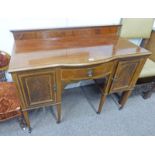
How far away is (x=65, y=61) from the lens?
955 millimetres

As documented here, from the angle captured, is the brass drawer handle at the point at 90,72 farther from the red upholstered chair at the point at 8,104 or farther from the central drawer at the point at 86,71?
the red upholstered chair at the point at 8,104

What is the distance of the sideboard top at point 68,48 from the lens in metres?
0.93

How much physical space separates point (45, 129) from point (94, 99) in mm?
669

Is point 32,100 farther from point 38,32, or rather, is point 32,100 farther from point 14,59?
point 38,32

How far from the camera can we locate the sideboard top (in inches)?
36.8

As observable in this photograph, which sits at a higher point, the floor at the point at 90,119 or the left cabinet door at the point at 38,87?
the left cabinet door at the point at 38,87

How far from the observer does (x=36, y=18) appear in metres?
1.20

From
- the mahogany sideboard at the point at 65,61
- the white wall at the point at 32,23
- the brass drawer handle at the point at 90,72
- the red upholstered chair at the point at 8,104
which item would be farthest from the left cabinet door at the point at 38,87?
the white wall at the point at 32,23

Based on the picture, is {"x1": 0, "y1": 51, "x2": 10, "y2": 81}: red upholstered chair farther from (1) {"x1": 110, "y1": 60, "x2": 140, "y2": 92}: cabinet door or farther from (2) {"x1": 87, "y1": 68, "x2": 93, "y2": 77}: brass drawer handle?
(1) {"x1": 110, "y1": 60, "x2": 140, "y2": 92}: cabinet door

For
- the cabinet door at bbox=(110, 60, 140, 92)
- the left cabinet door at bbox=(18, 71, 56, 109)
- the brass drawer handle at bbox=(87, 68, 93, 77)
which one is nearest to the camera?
the left cabinet door at bbox=(18, 71, 56, 109)

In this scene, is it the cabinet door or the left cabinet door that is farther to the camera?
the cabinet door

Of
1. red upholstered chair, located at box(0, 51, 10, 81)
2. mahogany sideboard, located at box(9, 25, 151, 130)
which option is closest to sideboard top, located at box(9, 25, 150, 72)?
mahogany sideboard, located at box(9, 25, 151, 130)

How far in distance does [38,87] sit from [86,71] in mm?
361

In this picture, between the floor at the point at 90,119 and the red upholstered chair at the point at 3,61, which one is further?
the floor at the point at 90,119
